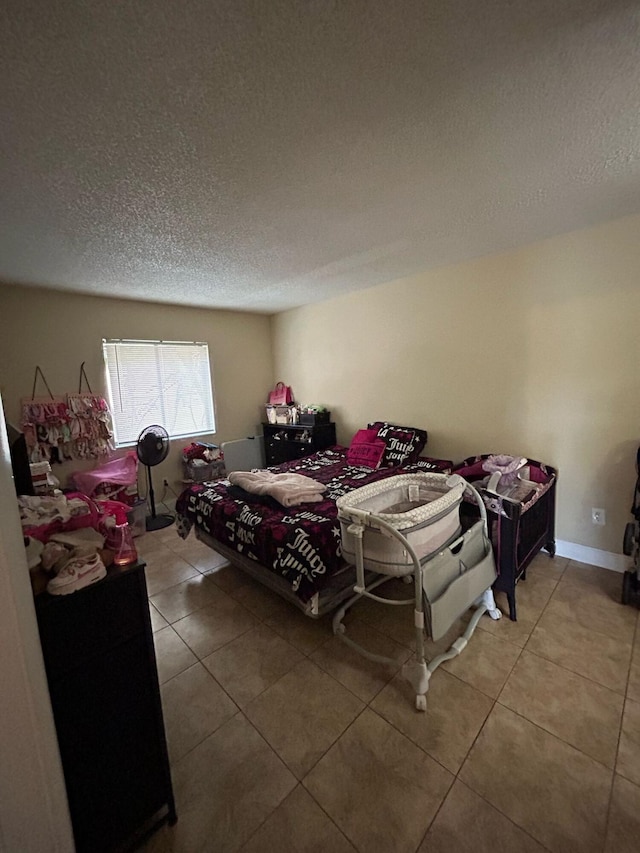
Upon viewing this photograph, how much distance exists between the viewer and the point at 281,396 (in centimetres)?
486

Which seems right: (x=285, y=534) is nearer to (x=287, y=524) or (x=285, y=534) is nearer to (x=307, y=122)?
(x=287, y=524)

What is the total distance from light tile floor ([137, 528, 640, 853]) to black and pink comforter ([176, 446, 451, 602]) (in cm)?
42

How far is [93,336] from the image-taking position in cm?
354

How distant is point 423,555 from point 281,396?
3592mm

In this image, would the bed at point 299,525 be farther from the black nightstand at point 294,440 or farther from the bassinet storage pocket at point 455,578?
the black nightstand at point 294,440

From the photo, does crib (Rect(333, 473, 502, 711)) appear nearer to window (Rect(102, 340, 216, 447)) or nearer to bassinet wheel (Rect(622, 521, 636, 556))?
bassinet wheel (Rect(622, 521, 636, 556))

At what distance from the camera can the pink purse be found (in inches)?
190

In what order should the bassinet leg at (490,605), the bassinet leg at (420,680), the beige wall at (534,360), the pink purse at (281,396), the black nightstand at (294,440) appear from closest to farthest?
the bassinet leg at (420,680) < the bassinet leg at (490,605) < the beige wall at (534,360) < the black nightstand at (294,440) < the pink purse at (281,396)

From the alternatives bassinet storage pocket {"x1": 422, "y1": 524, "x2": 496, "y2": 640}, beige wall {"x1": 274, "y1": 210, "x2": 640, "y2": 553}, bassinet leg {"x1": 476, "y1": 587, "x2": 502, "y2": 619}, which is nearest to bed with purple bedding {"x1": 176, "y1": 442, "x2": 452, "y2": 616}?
bassinet storage pocket {"x1": 422, "y1": 524, "x2": 496, "y2": 640}

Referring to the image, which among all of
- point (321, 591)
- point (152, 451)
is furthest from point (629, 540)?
point (152, 451)

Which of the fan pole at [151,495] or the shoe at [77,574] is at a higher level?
the shoe at [77,574]

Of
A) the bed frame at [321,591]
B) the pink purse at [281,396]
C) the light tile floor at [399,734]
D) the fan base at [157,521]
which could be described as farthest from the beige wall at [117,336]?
the light tile floor at [399,734]

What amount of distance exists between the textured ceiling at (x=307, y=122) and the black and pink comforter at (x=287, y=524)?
1.85 m

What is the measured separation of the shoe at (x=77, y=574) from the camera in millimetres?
909
